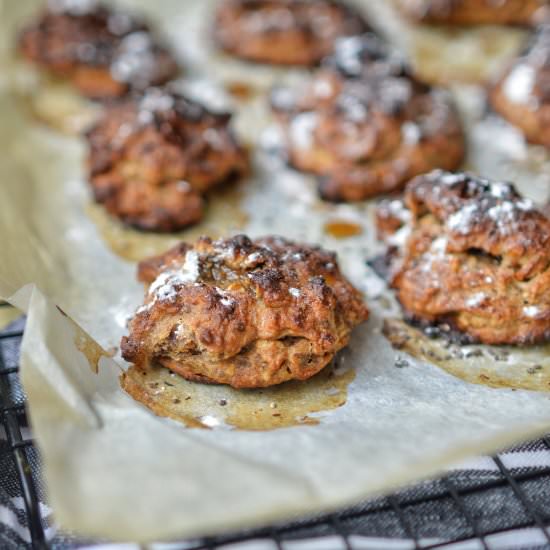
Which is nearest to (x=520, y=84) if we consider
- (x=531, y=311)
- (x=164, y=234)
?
(x=531, y=311)

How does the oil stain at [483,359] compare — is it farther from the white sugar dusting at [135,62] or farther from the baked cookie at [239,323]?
the white sugar dusting at [135,62]

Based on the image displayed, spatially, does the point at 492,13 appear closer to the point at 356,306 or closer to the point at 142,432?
the point at 356,306

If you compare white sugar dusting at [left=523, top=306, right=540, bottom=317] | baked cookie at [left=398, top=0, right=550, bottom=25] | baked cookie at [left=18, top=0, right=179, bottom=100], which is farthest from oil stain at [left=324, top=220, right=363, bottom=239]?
baked cookie at [left=398, top=0, right=550, bottom=25]

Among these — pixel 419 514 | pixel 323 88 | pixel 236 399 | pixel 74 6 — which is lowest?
pixel 419 514

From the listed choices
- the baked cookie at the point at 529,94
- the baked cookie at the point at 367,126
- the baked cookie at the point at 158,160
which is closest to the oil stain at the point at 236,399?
the baked cookie at the point at 158,160

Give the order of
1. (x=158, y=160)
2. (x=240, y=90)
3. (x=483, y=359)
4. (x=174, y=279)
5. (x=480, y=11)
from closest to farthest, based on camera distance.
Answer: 1. (x=174, y=279)
2. (x=483, y=359)
3. (x=158, y=160)
4. (x=240, y=90)
5. (x=480, y=11)

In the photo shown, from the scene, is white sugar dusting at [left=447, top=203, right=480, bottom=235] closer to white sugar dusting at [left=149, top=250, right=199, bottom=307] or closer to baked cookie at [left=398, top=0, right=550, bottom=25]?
white sugar dusting at [left=149, top=250, right=199, bottom=307]

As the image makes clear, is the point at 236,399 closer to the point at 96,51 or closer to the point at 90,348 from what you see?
the point at 90,348
